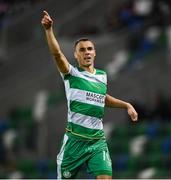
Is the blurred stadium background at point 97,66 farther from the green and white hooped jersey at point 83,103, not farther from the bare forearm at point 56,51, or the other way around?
the bare forearm at point 56,51

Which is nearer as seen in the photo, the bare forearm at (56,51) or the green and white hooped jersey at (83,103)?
the bare forearm at (56,51)

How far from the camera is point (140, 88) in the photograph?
19578 mm

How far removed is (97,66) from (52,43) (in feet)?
36.3

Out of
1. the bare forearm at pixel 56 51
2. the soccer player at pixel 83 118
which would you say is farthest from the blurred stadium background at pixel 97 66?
the bare forearm at pixel 56 51

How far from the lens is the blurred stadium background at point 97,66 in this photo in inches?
717

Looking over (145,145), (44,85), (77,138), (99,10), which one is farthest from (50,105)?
(77,138)

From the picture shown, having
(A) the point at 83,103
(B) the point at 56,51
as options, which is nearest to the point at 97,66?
(A) the point at 83,103

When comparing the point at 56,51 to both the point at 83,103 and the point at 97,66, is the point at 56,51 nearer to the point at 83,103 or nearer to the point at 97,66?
the point at 83,103

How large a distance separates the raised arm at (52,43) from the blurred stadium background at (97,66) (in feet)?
21.4

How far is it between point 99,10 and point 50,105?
4851 millimetres

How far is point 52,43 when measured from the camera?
1000cm

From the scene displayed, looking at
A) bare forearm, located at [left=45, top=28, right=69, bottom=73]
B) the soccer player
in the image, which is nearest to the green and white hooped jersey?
the soccer player

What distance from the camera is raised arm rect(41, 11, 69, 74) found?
9859mm

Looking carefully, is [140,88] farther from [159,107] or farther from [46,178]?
[46,178]
